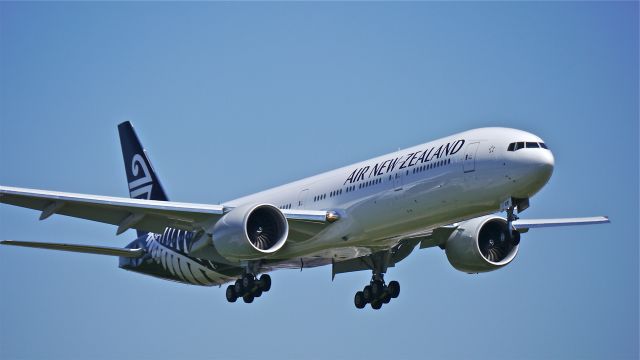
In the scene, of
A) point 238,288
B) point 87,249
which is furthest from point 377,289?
point 87,249

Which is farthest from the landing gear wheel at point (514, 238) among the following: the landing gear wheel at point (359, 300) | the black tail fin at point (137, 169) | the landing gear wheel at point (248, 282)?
the black tail fin at point (137, 169)

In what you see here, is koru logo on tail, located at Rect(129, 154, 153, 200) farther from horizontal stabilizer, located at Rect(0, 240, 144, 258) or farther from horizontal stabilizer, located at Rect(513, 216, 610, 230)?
horizontal stabilizer, located at Rect(513, 216, 610, 230)

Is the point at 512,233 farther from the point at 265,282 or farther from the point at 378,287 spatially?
the point at 265,282

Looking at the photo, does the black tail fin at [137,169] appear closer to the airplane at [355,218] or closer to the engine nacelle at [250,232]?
the airplane at [355,218]

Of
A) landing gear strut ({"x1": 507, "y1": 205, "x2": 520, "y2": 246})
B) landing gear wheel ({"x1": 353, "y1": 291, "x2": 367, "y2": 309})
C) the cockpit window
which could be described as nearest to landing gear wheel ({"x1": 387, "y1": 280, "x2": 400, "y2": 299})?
→ landing gear wheel ({"x1": 353, "y1": 291, "x2": 367, "y2": 309})

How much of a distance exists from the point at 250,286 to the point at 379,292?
4.64 m

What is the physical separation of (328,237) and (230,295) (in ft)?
17.7

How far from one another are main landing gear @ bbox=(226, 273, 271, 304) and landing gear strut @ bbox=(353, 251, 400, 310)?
11.6 feet

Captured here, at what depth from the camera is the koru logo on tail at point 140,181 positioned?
150 ft

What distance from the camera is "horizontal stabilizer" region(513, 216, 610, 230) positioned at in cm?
4069

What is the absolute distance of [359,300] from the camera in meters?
40.1

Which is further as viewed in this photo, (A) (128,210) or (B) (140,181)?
(B) (140,181)

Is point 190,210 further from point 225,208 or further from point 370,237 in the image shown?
point 370,237

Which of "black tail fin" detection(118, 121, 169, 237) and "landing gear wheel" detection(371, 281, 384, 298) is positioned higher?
"black tail fin" detection(118, 121, 169, 237)
